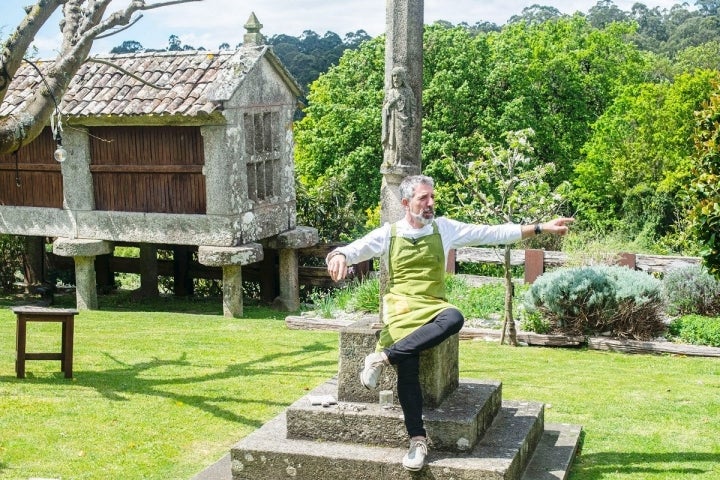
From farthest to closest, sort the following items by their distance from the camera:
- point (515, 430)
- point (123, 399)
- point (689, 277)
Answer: point (689, 277) < point (123, 399) < point (515, 430)

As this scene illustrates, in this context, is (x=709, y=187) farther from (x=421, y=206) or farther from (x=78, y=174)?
(x=78, y=174)

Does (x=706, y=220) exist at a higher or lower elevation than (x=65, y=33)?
lower

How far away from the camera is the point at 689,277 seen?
14359 mm

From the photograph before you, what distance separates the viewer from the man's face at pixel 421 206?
688cm

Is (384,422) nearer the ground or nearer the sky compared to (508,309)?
nearer the sky

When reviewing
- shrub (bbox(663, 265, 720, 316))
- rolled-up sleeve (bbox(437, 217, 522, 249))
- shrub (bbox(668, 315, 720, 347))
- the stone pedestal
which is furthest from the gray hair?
shrub (bbox(663, 265, 720, 316))

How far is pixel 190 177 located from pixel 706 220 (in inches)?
327

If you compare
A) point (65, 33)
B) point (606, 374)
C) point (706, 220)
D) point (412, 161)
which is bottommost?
point (606, 374)

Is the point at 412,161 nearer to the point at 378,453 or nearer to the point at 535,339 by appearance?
the point at 378,453

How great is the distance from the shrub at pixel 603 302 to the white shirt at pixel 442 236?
5.99 metres

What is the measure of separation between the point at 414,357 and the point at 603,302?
685 centimetres

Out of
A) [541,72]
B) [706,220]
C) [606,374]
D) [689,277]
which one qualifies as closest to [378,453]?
[606,374]

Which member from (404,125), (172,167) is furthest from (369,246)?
(172,167)

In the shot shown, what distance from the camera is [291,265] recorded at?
17.1 metres
